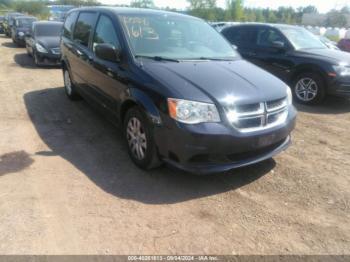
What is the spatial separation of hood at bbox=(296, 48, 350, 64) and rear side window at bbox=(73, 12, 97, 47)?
478 centimetres

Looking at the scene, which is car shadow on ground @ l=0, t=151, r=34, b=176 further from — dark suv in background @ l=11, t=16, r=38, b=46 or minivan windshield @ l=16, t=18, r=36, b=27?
minivan windshield @ l=16, t=18, r=36, b=27

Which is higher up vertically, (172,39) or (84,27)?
(84,27)

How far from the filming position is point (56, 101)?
24.4ft

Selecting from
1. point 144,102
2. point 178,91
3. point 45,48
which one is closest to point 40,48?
point 45,48

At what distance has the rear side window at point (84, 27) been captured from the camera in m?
5.63

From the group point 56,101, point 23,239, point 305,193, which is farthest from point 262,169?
point 56,101

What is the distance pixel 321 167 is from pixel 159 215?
2416mm

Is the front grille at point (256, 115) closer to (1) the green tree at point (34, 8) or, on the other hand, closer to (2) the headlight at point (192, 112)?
(2) the headlight at point (192, 112)

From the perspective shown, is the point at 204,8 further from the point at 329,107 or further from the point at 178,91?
the point at 178,91

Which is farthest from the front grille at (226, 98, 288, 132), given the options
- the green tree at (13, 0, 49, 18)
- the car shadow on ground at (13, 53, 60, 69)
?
the green tree at (13, 0, 49, 18)

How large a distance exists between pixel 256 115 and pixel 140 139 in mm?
1403

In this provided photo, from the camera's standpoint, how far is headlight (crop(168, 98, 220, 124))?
3.53 meters

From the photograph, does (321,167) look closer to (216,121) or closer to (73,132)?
(216,121)

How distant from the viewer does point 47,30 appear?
12.7 metres
